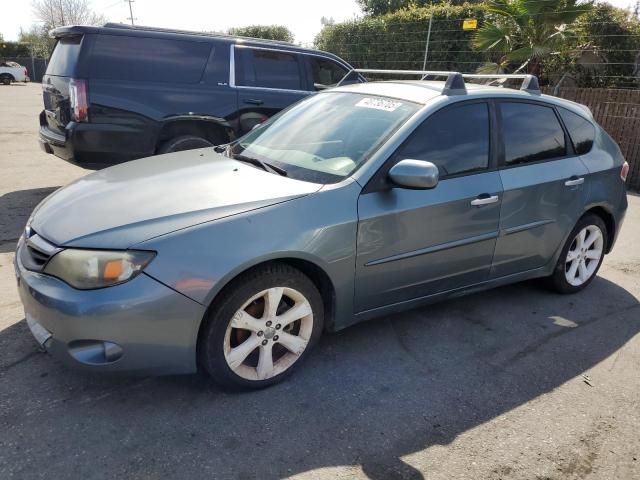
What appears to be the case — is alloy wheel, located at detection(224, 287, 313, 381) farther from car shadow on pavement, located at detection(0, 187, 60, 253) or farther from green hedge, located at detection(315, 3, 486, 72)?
green hedge, located at detection(315, 3, 486, 72)

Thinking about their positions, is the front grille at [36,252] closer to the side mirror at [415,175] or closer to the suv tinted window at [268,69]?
the side mirror at [415,175]

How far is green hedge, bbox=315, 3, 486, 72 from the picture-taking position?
14.6 m

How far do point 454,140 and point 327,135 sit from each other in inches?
32.8

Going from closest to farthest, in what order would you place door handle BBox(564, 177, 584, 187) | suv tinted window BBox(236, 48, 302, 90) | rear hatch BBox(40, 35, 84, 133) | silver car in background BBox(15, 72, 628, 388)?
silver car in background BBox(15, 72, 628, 388) < door handle BBox(564, 177, 584, 187) < rear hatch BBox(40, 35, 84, 133) < suv tinted window BBox(236, 48, 302, 90)

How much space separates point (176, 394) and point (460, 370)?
168 centimetres

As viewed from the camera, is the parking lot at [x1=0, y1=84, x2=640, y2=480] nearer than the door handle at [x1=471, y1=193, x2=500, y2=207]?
Yes

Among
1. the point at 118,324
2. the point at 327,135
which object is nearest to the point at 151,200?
the point at 118,324

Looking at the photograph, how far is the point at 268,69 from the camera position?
22.9 feet

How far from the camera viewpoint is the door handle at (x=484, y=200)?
3547 mm

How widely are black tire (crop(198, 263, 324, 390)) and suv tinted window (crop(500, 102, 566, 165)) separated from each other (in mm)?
1842

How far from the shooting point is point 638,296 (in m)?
4.65

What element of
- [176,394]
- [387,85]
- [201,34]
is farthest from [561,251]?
[201,34]

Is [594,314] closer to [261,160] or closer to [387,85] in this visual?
[387,85]

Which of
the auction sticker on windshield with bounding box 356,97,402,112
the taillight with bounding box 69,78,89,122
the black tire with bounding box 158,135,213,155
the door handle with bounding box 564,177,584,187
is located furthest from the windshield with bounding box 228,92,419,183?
the taillight with bounding box 69,78,89,122
